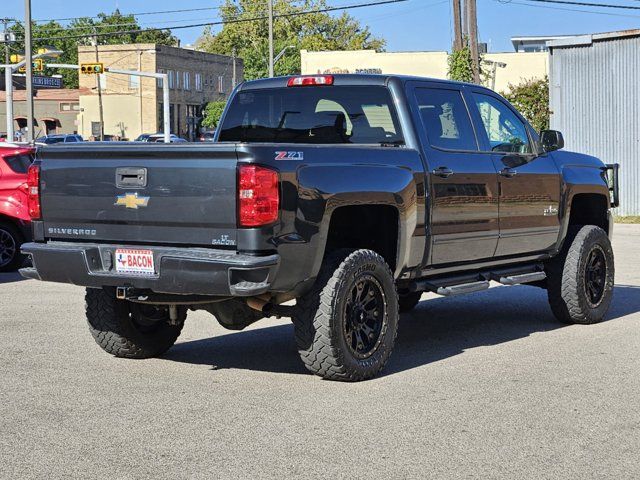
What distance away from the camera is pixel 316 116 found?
8.78 meters

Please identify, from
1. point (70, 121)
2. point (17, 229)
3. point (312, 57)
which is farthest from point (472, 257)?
point (70, 121)

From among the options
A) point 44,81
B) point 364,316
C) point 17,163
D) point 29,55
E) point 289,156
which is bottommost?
point 364,316

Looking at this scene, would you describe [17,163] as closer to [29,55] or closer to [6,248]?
[6,248]

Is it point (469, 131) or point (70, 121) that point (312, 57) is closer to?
point (70, 121)

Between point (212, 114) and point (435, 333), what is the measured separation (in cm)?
8254

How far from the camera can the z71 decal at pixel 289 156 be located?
6.91 m

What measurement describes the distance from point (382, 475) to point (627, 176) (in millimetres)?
22384

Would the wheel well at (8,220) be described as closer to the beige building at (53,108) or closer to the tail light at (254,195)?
the tail light at (254,195)

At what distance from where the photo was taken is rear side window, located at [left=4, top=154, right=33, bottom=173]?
1545cm

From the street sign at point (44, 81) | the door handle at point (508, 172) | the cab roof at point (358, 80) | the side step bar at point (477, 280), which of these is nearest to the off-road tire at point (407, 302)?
the side step bar at point (477, 280)

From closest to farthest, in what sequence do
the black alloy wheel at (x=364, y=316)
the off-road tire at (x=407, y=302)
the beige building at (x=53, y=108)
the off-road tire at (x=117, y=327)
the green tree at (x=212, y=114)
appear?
the black alloy wheel at (x=364, y=316), the off-road tire at (x=117, y=327), the off-road tire at (x=407, y=302), the green tree at (x=212, y=114), the beige building at (x=53, y=108)

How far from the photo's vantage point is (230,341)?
373 inches

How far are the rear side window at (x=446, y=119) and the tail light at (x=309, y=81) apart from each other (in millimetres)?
701

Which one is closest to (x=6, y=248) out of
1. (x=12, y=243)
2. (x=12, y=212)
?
(x=12, y=243)
